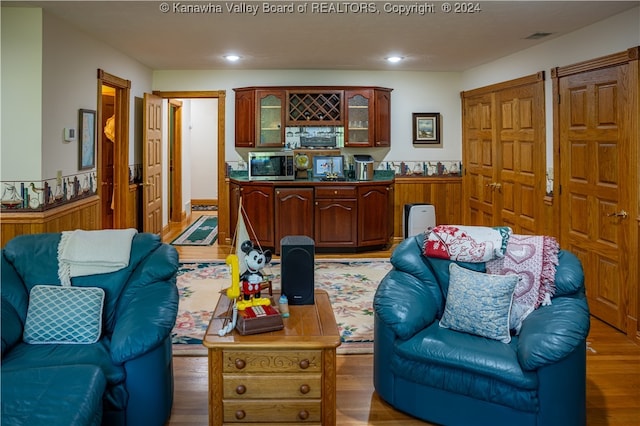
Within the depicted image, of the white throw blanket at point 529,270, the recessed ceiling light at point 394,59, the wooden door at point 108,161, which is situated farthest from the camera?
the wooden door at point 108,161

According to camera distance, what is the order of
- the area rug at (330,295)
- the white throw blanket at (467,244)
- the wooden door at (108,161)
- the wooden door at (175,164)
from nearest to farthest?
1. the white throw blanket at (467,244)
2. the area rug at (330,295)
3. the wooden door at (108,161)
4. the wooden door at (175,164)

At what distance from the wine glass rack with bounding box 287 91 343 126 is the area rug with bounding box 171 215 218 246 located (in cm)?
201

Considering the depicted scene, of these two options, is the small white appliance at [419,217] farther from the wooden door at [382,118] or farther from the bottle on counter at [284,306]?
the bottle on counter at [284,306]

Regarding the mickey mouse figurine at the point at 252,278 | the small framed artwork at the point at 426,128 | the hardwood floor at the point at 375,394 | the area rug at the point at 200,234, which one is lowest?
the hardwood floor at the point at 375,394

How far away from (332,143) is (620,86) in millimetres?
3867

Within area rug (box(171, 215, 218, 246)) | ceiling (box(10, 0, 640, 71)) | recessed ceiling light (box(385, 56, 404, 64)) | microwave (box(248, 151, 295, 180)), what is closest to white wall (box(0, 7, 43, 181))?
ceiling (box(10, 0, 640, 71))

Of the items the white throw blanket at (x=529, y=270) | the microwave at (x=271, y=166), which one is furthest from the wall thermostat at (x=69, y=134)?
the white throw blanket at (x=529, y=270)

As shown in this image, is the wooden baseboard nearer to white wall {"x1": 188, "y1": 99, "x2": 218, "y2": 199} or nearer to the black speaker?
white wall {"x1": 188, "y1": 99, "x2": 218, "y2": 199}

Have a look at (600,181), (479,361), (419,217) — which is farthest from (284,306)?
(419,217)

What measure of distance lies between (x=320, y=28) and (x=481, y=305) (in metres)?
2.82

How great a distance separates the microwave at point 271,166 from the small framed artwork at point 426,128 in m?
1.78

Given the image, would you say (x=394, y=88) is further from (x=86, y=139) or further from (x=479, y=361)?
(x=479, y=361)

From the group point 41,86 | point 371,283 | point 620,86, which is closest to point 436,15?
point 620,86

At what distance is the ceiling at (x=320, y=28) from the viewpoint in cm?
397
